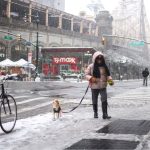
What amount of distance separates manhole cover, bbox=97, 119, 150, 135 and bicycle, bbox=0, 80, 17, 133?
1.72m

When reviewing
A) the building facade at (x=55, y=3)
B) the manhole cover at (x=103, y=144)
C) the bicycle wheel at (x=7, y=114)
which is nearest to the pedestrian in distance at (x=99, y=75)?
the bicycle wheel at (x=7, y=114)

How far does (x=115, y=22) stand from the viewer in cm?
18575

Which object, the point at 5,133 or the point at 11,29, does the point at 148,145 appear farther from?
the point at 11,29

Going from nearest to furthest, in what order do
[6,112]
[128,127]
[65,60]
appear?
[6,112] → [128,127] → [65,60]

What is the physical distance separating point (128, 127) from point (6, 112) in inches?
96.5

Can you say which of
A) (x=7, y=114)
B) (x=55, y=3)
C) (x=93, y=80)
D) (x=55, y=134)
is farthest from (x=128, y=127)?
(x=55, y=3)

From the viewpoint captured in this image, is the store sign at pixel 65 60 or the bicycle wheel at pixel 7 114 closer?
the bicycle wheel at pixel 7 114

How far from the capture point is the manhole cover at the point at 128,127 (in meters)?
8.17

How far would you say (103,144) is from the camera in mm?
6914

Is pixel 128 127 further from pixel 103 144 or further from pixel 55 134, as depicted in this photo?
pixel 103 144

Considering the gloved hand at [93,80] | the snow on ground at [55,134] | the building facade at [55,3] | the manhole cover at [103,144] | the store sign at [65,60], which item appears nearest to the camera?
the manhole cover at [103,144]

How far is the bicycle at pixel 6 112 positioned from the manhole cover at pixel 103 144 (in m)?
1.70

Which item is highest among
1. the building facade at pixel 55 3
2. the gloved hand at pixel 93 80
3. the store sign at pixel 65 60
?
the building facade at pixel 55 3

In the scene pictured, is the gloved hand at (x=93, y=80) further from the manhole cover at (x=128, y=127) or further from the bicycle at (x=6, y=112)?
the bicycle at (x=6, y=112)
